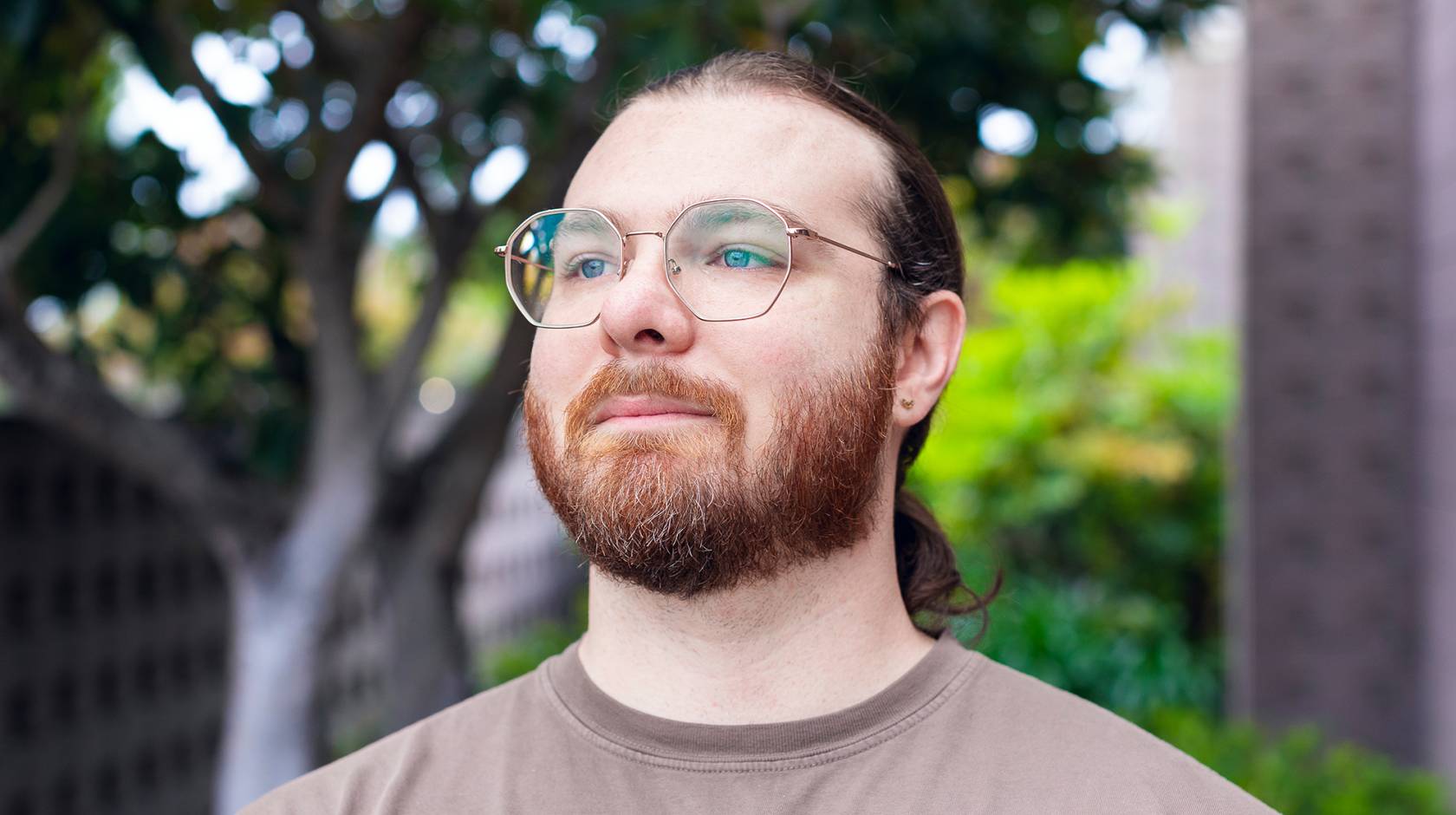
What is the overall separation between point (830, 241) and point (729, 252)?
0.48ft

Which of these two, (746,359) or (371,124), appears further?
(371,124)

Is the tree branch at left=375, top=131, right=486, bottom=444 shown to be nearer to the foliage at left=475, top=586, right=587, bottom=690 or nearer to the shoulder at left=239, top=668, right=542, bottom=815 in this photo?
the foliage at left=475, top=586, right=587, bottom=690

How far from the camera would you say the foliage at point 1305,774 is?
3766 millimetres

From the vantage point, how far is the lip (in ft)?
4.93

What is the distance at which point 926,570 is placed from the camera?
6.45 ft

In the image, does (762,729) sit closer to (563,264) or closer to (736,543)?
(736,543)

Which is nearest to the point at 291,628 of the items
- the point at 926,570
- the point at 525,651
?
the point at 926,570

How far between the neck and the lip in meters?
0.23

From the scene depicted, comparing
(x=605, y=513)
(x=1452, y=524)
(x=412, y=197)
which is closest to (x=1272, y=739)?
(x=1452, y=524)

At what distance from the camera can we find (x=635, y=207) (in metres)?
1.59

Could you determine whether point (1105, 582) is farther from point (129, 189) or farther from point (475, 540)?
point (129, 189)

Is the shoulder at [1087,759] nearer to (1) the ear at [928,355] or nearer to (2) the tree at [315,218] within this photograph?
(1) the ear at [928,355]

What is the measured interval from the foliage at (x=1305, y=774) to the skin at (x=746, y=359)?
103 inches

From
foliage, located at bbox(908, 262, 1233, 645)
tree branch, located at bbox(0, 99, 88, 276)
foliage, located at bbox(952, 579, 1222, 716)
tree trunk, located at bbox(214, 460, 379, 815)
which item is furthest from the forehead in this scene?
foliage, located at bbox(908, 262, 1233, 645)
